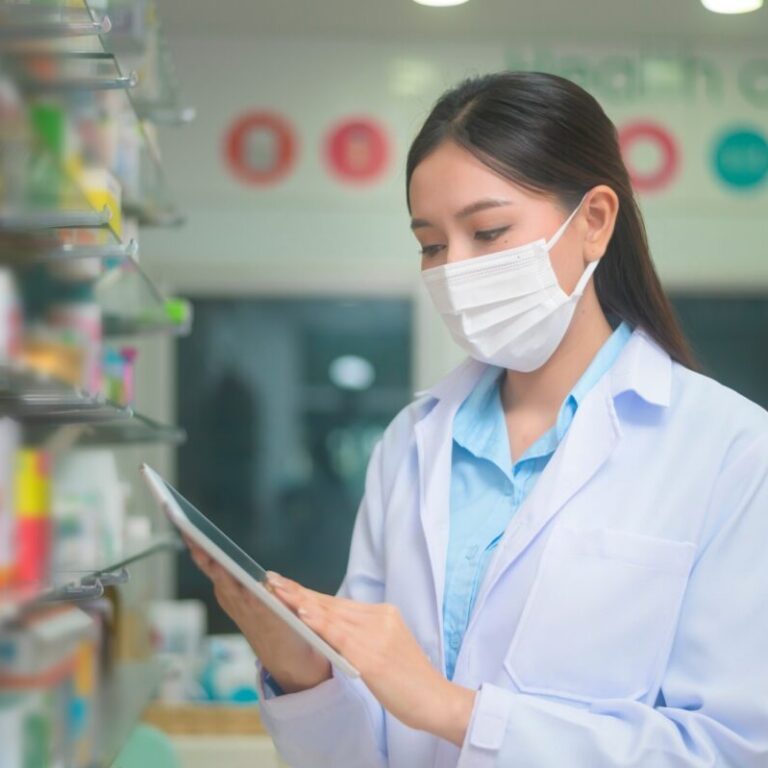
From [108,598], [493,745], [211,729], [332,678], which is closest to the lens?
[493,745]

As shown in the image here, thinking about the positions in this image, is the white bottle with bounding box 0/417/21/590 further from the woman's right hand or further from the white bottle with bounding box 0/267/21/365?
the woman's right hand

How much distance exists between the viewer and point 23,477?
138 centimetres

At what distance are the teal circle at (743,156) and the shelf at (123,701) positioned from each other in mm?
3234

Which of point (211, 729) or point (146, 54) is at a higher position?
point (146, 54)

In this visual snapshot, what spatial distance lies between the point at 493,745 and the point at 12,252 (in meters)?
0.89

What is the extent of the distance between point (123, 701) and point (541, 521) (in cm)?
93

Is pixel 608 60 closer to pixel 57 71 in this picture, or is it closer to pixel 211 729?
pixel 211 729

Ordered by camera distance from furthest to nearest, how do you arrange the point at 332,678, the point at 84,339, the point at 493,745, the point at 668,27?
the point at 668,27 → the point at 84,339 → the point at 332,678 → the point at 493,745

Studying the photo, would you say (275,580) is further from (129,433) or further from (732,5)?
(732,5)

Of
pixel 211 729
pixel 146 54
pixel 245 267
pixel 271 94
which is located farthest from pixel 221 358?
pixel 146 54

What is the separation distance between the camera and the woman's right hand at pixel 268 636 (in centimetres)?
131

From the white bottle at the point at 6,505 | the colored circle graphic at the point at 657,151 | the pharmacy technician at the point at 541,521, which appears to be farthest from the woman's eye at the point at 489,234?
the colored circle graphic at the point at 657,151

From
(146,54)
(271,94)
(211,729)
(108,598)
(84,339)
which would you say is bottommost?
(211,729)

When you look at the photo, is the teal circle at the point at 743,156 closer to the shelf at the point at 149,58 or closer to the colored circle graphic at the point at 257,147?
the colored circle graphic at the point at 257,147
